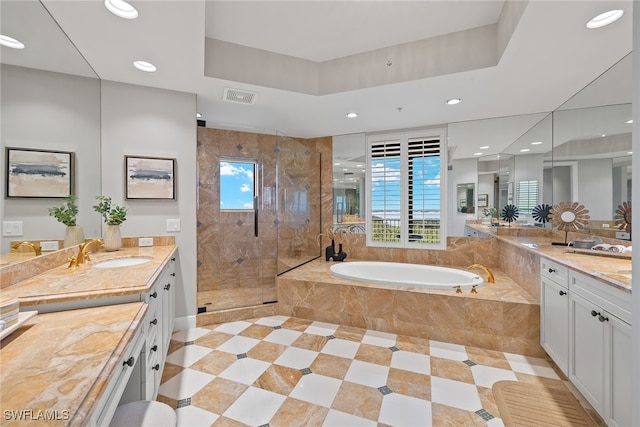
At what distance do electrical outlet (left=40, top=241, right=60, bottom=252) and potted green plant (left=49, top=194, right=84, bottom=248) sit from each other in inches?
4.2

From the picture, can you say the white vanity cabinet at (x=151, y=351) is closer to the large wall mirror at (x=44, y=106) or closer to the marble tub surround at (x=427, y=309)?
the large wall mirror at (x=44, y=106)

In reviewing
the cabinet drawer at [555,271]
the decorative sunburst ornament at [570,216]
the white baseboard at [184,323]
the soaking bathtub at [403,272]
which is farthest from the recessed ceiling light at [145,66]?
the decorative sunburst ornament at [570,216]

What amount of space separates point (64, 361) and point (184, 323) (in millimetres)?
2305

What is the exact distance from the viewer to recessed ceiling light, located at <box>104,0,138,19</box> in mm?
1632

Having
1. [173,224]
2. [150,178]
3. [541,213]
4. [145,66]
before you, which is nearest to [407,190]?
[541,213]

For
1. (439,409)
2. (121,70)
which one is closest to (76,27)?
(121,70)

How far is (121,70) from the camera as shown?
2398 mm

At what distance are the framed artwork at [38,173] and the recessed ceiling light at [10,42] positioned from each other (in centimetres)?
49

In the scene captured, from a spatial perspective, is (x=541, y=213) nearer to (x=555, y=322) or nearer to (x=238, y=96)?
(x=555, y=322)

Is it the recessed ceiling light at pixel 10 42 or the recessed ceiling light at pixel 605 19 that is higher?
the recessed ceiling light at pixel 605 19

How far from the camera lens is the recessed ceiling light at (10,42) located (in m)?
1.31

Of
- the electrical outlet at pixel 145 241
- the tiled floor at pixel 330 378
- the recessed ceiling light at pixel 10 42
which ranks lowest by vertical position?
the tiled floor at pixel 330 378

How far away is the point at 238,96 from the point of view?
9.27 ft

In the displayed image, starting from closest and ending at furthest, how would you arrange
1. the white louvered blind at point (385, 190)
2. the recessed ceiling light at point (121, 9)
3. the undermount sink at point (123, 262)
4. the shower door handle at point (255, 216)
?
the recessed ceiling light at point (121, 9) → the undermount sink at point (123, 262) → the shower door handle at point (255, 216) → the white louvered blind at point (385, 190)
